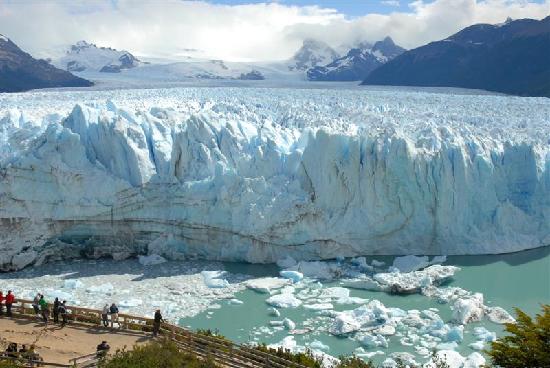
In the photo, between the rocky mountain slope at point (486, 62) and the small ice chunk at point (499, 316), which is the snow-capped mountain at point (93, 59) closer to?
the rocky mountain slope at point (486, 62)

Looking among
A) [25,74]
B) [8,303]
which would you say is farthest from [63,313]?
[25,74]

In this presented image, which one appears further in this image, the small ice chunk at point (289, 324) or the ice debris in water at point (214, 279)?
the ice debris in water at point (214, 279)

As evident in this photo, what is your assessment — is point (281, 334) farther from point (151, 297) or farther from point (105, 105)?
point (105, 105)

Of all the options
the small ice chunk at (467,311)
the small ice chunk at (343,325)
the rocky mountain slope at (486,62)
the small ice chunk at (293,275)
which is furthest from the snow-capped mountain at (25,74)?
the small ice chunk at (467,311)

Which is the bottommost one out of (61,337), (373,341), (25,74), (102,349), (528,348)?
(373,341)

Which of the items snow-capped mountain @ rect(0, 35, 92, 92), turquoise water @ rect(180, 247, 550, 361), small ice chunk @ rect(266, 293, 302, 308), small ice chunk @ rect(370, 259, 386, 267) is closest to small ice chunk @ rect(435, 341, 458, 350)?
turquoise water @ rect(180, 247, 550, 361)

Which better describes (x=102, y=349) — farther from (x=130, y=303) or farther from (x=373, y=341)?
(x=373, y=341)
